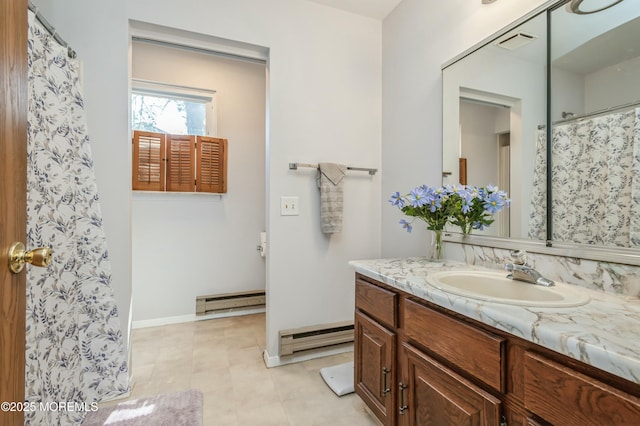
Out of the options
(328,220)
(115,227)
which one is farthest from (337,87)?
(115,227)

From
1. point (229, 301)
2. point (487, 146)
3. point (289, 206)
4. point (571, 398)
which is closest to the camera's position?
point (571, 398)

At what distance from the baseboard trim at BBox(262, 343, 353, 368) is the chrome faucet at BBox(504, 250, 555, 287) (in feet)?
4.74

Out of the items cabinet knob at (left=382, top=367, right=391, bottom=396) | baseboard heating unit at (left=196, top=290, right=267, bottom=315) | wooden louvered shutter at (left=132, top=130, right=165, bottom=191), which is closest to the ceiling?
wooden louvered shutter at (left=132, top=130, right=165, bottom=191)

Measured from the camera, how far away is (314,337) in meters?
2.08

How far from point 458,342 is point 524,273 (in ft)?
1.38

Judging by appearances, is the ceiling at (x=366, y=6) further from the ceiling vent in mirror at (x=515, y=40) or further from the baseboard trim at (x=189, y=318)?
the baseboard trim at (x=189, y=318)

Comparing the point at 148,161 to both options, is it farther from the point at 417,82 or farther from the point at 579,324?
the point at 579,324

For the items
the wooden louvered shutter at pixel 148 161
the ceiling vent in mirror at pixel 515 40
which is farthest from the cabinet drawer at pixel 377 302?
the wooden louvered shutter at pixel 148 161

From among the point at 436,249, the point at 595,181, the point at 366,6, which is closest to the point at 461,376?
the point at 436,249

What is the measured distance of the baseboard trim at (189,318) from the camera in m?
2.68

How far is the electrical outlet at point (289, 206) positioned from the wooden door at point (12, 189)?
1395 mm

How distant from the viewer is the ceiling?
2.09 m

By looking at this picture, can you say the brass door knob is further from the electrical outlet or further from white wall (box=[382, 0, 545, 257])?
white wall (box=[382, 0, 545, 257])

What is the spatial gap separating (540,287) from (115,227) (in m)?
2.16
